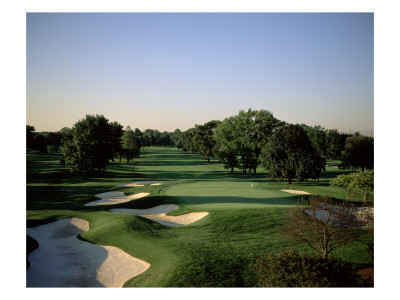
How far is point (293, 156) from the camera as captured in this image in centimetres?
2084

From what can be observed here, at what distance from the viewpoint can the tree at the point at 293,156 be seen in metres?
20.2

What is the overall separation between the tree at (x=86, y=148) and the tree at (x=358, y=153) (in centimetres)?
2188

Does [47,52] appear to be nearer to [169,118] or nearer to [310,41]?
[169,118]

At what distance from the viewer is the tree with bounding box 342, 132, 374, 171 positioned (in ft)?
42.1

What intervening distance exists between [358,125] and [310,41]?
413 cm

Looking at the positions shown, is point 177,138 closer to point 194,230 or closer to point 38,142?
point 38,142

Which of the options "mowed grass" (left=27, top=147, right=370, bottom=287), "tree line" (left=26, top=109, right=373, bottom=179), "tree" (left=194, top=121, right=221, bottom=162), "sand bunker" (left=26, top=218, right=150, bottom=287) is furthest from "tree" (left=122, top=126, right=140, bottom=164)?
"sand bunker" (left=26, top=218, right=150, bottom=287)

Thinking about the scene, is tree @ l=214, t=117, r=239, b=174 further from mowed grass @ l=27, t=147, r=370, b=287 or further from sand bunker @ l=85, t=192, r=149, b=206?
sand bunker @ l=85, t=192, r=149, b=206

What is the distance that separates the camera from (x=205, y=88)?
13.3m

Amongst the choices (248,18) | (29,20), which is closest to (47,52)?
(29,20)
